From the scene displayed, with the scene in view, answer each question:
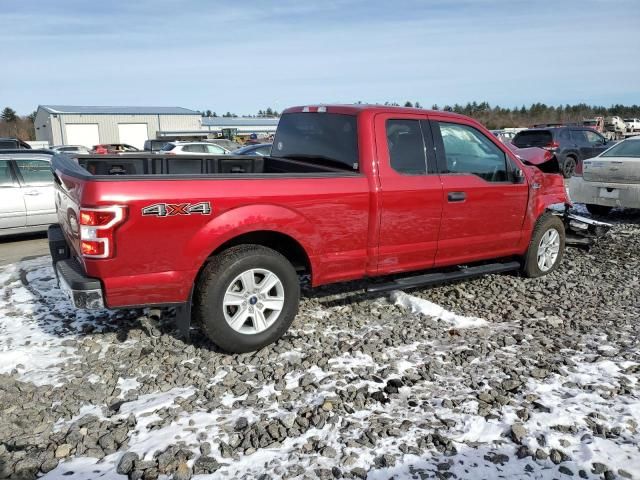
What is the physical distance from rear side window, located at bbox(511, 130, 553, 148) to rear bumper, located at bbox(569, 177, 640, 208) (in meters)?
8.30

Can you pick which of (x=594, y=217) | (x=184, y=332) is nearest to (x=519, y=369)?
(x=184, y=332)

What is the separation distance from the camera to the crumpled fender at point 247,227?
379cm

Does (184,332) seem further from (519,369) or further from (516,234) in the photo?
(516,234)

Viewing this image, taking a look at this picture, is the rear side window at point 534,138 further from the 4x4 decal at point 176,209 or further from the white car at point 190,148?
the 4x4 decal at point 176,209

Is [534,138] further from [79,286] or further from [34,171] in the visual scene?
[79,286]

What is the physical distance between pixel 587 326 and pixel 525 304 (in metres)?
0.70

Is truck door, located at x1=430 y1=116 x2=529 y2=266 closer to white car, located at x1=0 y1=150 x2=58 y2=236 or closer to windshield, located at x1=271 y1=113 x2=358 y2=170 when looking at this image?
windshield, located at x1=271 y1=113 x2=358 y2=170

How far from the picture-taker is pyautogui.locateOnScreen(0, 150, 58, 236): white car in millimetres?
8422

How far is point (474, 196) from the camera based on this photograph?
519cm

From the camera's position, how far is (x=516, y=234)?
228 inches

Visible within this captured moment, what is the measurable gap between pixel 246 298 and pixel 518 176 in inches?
131

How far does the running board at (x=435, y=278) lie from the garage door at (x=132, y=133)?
183ft

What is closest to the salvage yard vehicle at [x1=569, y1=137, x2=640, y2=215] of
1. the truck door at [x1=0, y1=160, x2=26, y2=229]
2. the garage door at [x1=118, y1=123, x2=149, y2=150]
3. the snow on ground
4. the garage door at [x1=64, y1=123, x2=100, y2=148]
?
the snow on ground

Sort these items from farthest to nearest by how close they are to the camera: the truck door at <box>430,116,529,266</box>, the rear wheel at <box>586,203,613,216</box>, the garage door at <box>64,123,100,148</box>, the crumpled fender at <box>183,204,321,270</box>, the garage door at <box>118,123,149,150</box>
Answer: the garage door at <box>118,123,149,150</box> < the garage door at <box>64,123,100,148</box> < the rear wheel at <box>586,203,613,216</box> < the truck door at <box>430,116,529,266</box> < the crumpled fender at <box>183,204,321,270</box>
